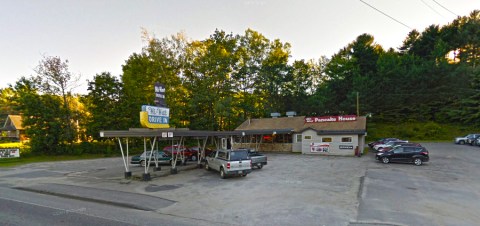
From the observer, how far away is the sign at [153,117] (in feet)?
58.0

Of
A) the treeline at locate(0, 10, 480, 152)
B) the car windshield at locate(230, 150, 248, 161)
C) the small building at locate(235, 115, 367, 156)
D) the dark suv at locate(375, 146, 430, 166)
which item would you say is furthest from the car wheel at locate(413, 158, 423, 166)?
the treeline at locate(0, 10, 480, 152)

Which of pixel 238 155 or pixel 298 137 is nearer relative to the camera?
pixel 238 155

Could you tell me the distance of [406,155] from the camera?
2150cm

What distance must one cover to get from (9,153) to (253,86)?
38002 millimetres

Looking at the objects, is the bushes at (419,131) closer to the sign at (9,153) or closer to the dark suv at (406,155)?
the dark suv at (406,155)

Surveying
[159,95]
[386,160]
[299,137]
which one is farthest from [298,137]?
[159,95]

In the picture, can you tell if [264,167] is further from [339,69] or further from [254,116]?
[339,69]

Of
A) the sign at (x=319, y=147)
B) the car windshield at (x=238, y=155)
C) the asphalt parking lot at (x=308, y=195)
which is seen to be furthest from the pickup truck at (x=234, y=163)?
the sign at (x=319, y=147)

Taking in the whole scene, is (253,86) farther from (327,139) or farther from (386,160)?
(386,160)

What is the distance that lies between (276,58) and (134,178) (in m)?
39.3

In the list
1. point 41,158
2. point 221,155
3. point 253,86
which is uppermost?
point 253,86

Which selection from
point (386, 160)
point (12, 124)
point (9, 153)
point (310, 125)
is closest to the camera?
point (386, 160)

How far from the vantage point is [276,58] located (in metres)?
50.2

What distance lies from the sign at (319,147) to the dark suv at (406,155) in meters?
7.06
